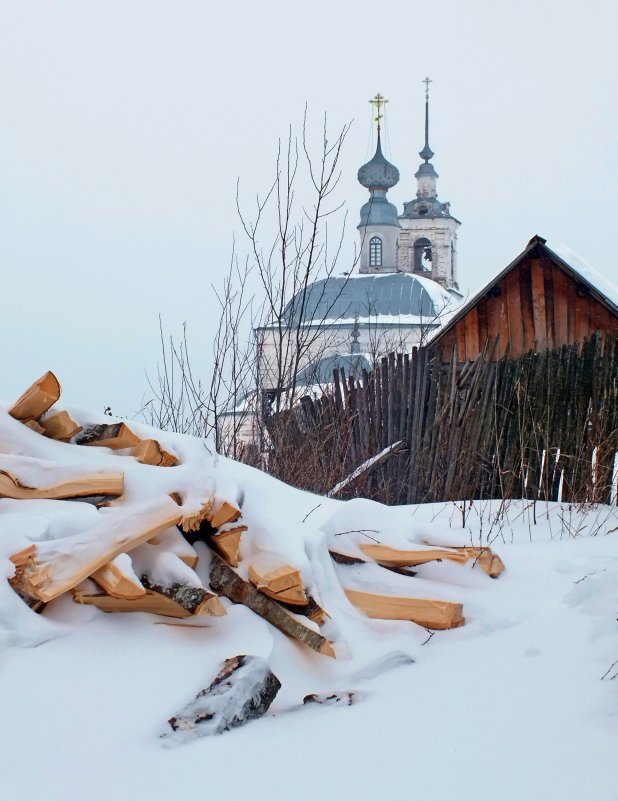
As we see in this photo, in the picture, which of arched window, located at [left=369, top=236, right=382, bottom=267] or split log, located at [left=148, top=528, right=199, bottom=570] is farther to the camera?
arched window, located at [left=369, top=236, right=382, bottom=267]

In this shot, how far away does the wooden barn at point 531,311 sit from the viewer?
912 centimetres

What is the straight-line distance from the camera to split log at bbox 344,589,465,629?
3676 millimetres

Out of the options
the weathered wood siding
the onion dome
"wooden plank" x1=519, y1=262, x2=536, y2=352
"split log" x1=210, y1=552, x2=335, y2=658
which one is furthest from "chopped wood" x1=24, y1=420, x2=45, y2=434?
the onion dome

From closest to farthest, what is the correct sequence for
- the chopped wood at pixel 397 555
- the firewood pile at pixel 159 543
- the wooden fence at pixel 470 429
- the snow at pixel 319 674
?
the snow at pixel 319 674
the firewood pile at pixel 159 543
the chopped wood at pixel 397 555
the wooden fence at pixel 470 429

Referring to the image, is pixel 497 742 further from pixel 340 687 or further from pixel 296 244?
pixel 296 244

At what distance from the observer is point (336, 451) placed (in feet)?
25.6

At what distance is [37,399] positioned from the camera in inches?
148

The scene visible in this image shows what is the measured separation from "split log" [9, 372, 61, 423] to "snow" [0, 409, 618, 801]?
0.28 ft

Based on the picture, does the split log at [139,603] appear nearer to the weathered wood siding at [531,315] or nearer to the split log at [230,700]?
the split log at [230,700]

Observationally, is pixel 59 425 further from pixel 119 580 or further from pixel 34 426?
pixel 119 580

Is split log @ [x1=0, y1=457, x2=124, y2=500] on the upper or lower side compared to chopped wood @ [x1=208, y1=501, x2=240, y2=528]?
upper

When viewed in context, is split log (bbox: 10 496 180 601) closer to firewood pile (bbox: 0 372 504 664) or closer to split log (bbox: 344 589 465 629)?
firewood pile (bbox: 0 372 504 664)

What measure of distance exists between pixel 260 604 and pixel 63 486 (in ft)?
2.74

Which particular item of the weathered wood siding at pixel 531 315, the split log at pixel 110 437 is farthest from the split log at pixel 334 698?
the weathered wood siding at pixel 531 315
